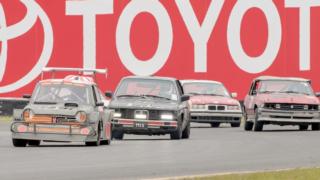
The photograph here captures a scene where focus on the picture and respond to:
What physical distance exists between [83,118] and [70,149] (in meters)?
1.05

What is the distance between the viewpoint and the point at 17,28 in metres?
52.8

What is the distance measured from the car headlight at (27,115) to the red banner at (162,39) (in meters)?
23.3

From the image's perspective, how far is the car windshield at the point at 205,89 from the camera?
4150cm

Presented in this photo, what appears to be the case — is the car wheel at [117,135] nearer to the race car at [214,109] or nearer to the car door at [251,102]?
the car door at [251,102]

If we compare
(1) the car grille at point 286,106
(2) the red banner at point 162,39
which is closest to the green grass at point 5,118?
(2) the red banner at point 162,39

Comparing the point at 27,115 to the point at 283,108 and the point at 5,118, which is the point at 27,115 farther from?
the point at 5,118

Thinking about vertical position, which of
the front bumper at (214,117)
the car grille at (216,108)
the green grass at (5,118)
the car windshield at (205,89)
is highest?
the car windshield at (205,89)

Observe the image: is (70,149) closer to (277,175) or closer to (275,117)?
(277,175)

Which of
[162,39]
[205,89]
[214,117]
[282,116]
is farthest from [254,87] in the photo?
[162,39]

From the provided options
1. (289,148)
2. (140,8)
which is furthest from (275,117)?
(140,8)

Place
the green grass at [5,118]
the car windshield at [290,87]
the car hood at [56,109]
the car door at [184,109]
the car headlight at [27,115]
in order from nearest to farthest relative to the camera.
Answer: the car headlight at [27,115] → the car hood at [56,109] → the car door at [184,109] → the car windshield at [290,87] → the green grass at [5,118]

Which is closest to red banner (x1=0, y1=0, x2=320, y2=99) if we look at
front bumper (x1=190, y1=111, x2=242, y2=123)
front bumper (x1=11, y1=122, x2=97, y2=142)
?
front bumper (x1=190, y1=111, x2=242, y2=123)

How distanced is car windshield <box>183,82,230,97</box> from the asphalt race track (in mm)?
11703

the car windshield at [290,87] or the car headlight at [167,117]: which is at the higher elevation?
the car windshield at [290,87]
